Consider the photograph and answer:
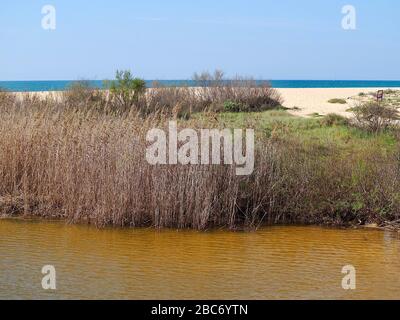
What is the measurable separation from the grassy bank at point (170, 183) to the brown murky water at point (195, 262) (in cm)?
38

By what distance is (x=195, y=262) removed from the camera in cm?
911

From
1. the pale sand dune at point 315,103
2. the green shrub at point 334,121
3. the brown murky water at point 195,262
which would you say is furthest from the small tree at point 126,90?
the brown murky water at point 195,262

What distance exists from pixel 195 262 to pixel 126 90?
498 inches

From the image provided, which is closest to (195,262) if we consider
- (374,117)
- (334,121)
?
(374,117)

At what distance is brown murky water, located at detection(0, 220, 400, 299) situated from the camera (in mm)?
7887

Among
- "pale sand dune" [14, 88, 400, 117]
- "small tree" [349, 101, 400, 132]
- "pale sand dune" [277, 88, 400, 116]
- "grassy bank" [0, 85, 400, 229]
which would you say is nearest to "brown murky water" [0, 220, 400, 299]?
"grassy bank" [0, 85, 400, 229]

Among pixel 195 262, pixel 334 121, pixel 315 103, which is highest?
pixel 315 103

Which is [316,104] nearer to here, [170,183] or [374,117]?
[374,117]

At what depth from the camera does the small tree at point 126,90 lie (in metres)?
20.6

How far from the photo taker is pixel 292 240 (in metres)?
10.4

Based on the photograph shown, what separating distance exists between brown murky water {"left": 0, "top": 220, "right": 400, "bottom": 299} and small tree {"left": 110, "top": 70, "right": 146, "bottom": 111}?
32.4ft

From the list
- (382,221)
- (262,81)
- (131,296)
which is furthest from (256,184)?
(262,81)

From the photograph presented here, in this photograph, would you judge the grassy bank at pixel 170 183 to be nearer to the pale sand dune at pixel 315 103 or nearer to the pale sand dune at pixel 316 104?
the pale sand dune at pixel 315 103
